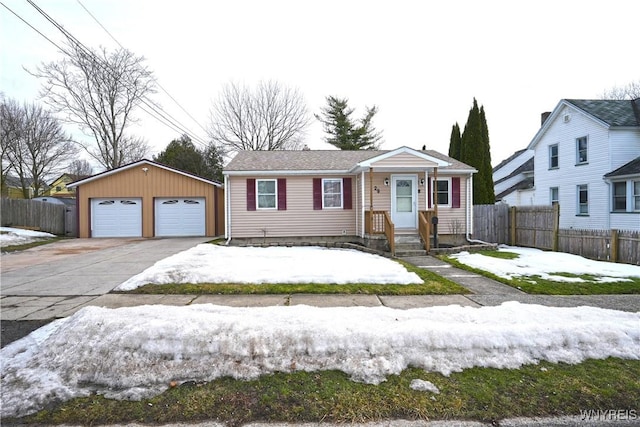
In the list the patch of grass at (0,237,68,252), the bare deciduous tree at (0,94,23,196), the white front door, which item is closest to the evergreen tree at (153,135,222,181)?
the bare deciduous tree at (0,94,23,196)

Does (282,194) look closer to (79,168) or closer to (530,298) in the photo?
(530,298)

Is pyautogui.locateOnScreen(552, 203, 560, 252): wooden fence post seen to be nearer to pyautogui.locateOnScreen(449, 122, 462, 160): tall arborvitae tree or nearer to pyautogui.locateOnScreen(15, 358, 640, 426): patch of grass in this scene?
pyautogui.locateOnScreen(15, 358, 640, 426): patch of grass

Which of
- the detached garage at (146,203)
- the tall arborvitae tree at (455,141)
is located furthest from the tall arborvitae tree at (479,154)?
the detached garage at (146,203)

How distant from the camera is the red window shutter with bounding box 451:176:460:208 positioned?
13.7 meters

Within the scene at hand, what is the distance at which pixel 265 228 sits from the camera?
13523mm

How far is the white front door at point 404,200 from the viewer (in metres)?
13.1

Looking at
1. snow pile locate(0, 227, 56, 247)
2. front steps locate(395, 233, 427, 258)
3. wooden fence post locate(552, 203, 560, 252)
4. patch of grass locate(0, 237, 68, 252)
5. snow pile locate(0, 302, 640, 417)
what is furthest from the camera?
snow pile locate(0, 227, 56, 247)

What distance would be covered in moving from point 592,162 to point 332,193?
1389 cm

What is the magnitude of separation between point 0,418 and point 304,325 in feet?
8.67

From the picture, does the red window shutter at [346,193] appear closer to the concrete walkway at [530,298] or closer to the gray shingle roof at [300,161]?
the gray shingle roof at [300,161]

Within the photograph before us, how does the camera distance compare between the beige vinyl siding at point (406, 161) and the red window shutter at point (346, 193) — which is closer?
the beige vinyl siding at point (406, 161)

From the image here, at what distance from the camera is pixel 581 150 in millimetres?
18344

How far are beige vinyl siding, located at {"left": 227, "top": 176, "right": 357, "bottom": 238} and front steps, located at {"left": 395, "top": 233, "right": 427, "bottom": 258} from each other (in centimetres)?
215

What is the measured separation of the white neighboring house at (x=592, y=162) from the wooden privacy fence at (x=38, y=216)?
88.0 ft
